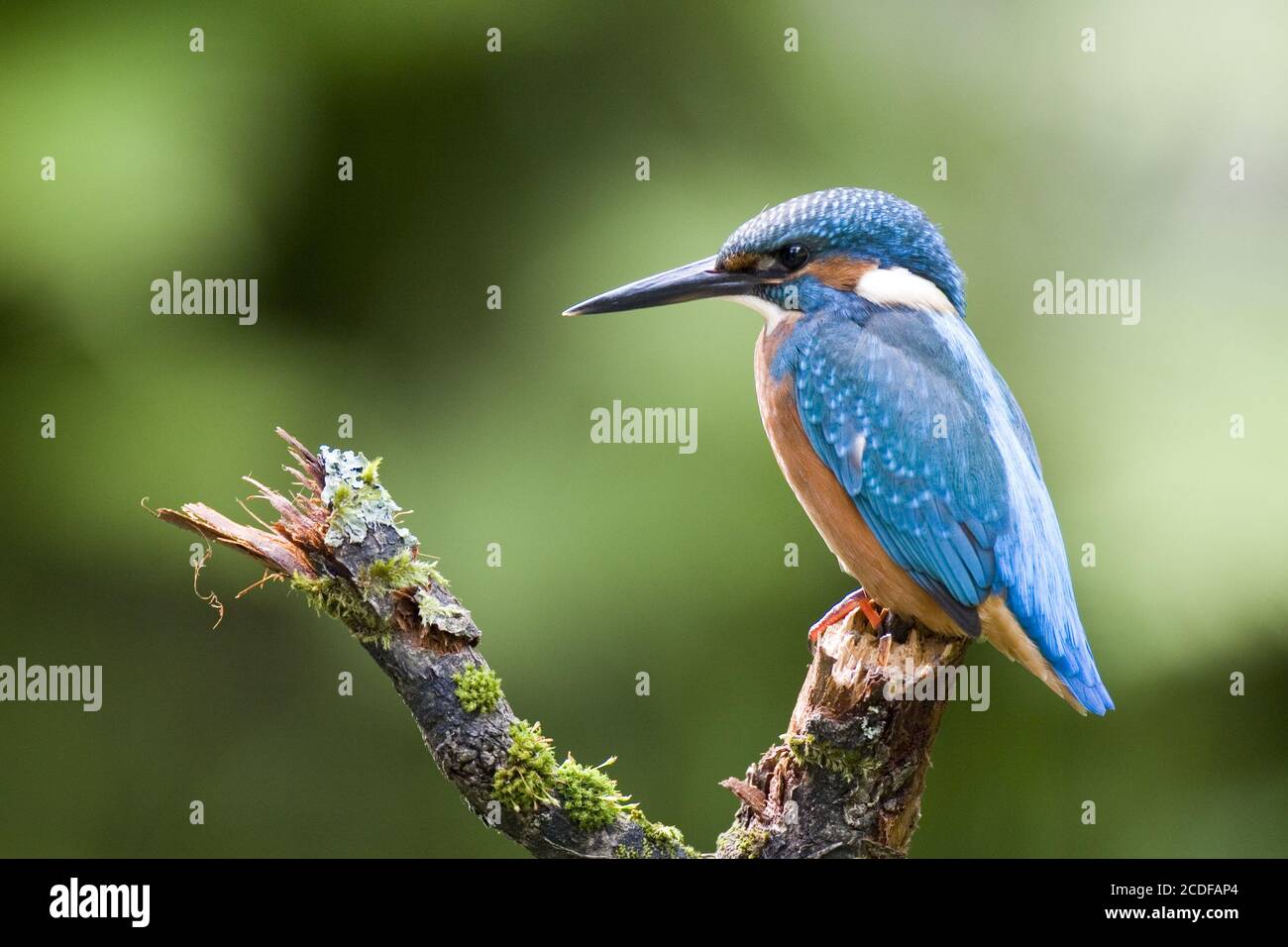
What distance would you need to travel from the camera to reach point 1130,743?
399 cm

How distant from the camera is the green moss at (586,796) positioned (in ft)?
7.48

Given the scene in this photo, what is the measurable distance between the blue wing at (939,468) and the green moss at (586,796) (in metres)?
0.77

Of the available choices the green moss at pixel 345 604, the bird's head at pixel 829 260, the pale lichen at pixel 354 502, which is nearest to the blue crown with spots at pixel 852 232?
the bird's head at pixel 829 260

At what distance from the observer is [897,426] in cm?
264

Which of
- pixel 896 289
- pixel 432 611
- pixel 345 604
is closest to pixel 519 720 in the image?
pixel 432 611

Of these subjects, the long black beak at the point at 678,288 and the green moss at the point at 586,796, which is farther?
the long black beak at the point at 678,288

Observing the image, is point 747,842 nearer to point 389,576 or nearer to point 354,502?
point 389,576

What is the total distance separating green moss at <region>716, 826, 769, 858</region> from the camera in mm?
2393

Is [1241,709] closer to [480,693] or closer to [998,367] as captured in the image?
[998,367]

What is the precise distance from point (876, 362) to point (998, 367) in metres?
1.61

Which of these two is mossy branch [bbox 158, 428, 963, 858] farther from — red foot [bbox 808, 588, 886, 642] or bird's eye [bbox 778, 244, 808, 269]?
bird's eye [bbox 778, 244, 808, 269]

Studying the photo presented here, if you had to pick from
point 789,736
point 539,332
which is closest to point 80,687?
point 539,332

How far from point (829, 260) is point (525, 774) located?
4.26 feet

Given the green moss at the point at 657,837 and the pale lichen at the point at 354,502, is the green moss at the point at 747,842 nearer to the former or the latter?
the green moss at the point at 657,837
